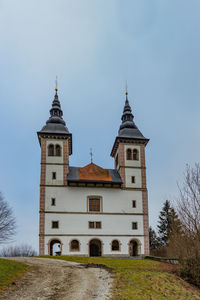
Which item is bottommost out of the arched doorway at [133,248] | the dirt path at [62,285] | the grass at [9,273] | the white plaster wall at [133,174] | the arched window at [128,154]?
the arched doorway at [133,248]

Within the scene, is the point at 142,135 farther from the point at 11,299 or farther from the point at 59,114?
the point at 11,299

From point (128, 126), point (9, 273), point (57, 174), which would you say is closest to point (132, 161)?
point (128, 126)

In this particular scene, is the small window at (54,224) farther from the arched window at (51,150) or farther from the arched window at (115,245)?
the arched window at (51,150)

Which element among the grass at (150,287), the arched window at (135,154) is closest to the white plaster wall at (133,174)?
the arched window at (135,154)

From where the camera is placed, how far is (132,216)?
3712cm

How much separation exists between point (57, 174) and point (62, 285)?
24.1 meters

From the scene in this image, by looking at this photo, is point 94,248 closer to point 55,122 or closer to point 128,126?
point 128,126

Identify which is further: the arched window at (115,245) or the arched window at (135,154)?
the arched window at (135,154)

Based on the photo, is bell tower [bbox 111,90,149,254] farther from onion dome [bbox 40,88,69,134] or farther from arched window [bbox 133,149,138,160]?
onion dome [bbox 40,88,69,134]

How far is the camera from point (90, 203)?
36938 millimetres

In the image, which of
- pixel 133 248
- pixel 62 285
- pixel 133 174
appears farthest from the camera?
pixel 133 174

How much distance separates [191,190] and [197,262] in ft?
12.1

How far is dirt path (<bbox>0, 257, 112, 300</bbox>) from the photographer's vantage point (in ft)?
39.4

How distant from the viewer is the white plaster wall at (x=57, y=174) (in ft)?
121
